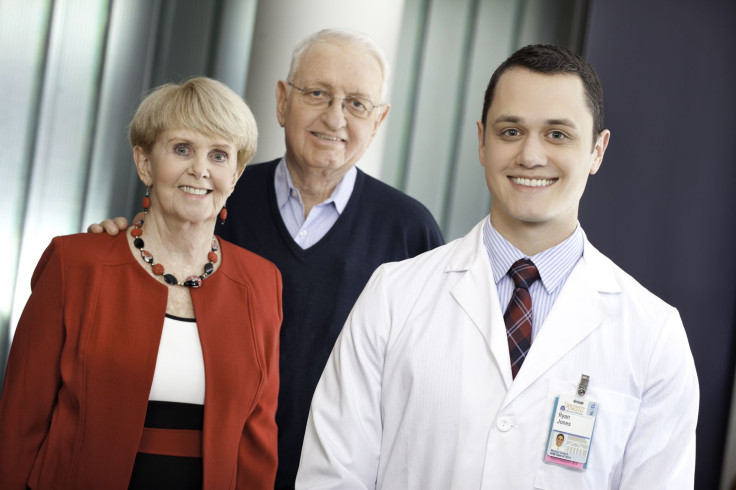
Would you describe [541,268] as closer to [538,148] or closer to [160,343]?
[538,148]

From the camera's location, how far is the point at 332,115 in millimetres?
2613

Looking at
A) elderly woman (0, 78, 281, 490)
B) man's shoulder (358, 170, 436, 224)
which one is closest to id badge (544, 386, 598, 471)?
elderly woman (0, 78, 281, 490)

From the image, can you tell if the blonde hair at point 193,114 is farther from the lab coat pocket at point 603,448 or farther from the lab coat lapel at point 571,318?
the lab coat pocket at point 603,448

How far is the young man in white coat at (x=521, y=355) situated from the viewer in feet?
5.32

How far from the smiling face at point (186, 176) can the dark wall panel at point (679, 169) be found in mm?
2142

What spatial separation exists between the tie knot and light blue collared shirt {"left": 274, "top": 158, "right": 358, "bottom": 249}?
3.14ft

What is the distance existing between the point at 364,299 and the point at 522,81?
0.58m

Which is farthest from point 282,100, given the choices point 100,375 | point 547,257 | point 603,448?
point 603,448

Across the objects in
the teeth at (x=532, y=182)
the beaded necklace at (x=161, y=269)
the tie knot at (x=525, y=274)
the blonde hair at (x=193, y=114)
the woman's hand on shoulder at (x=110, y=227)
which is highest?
the blonde hair at (x=193, y=114)

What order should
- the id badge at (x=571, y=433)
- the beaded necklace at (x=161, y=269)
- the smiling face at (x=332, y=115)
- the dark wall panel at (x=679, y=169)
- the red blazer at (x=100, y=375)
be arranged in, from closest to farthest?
1. the id badge at (x=571, y=433)
2. the red blazer at (x=100, y=375)
3. the beaded necklace at (x=161, y=269)
4. the smiling face at (x=332, y=115)
5. the dark wall panel at (x=679, y=169)

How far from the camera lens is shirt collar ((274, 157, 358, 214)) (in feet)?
8.76

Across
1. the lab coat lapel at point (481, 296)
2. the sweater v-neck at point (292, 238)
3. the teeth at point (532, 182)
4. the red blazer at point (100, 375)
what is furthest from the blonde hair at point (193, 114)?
the teeth at point (532, 182)

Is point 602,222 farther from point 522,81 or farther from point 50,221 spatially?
point 50,221

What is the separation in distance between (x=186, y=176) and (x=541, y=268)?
934 mm
